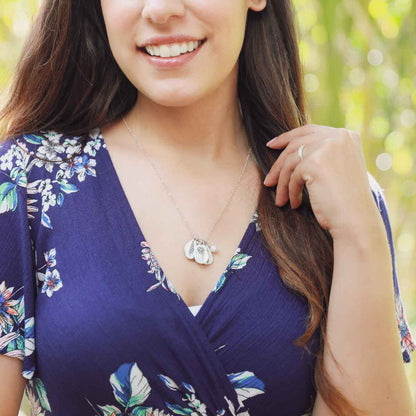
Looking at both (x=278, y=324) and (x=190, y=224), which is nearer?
(x=278, y=324)

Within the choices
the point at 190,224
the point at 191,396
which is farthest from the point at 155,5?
the point at 191,396

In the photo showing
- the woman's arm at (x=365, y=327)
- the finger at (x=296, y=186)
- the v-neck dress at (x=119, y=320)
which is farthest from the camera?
the finger at (x=296, y=186)

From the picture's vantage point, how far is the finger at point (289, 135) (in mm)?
2020

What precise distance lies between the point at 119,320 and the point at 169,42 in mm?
583

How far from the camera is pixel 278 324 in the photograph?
5.95 feet

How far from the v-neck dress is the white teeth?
0.32 meters

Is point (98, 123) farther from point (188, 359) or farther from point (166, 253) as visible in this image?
point (188, 359)

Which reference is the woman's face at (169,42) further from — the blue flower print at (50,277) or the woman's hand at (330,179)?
the blue flower print at (50,277)

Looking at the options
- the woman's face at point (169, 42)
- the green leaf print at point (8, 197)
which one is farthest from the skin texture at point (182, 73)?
the green leaf print at point (8, 197)

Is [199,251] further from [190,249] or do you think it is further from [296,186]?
[296,186]

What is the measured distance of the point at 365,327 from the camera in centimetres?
184

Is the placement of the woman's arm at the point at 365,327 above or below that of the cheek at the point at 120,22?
below

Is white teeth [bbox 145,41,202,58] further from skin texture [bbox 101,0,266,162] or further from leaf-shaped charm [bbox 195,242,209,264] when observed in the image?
leaf-shaped charm [bbox 195,242,209,264]

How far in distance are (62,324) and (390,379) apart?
0.71 metres
